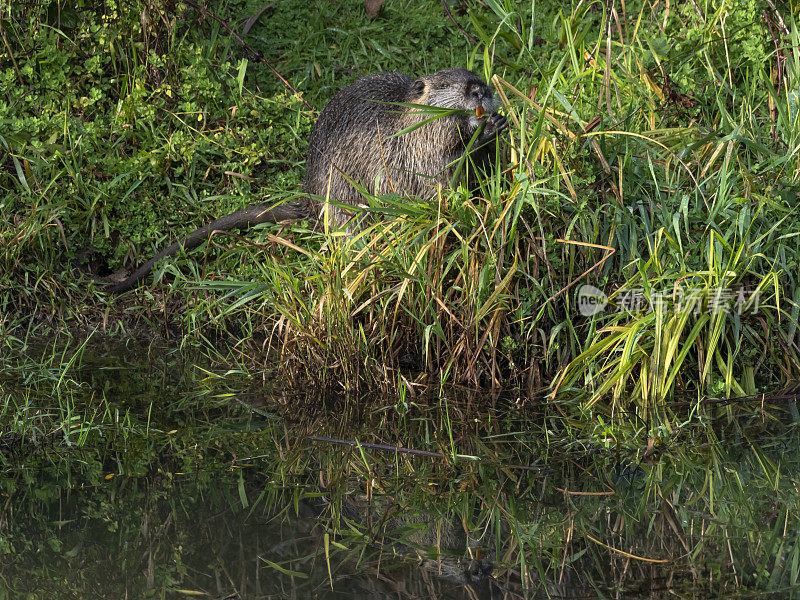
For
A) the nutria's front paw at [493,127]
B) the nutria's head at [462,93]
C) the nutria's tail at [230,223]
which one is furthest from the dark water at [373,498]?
the nutria's head at [462,93]

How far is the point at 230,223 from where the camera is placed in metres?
4.35

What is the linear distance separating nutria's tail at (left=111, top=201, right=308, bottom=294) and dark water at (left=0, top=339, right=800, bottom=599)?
0.86 m

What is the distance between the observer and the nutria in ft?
12.9

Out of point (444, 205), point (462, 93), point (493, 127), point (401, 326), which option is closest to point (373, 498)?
point (401, 326)

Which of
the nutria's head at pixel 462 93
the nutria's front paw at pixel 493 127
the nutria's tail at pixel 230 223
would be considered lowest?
the nutria's tail at pixel 230 223

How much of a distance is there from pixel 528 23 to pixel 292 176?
1.67m

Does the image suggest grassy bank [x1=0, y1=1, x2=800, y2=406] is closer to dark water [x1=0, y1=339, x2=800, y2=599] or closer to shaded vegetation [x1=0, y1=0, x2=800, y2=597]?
shaded vegetation [x1=0, y1=0, x2=800, y2=597]

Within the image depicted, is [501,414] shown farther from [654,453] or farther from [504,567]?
[504,567]

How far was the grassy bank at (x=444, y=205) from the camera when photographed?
3.34m

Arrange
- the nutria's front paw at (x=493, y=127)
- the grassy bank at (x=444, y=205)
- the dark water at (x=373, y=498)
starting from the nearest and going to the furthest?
the dark water at (x=373, y=498) < the grassy bank at (x=444, y=205) < the nutria's front paw at (x=493, y=127)

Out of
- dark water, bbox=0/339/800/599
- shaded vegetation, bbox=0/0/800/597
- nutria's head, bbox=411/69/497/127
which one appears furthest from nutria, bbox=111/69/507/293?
dark water, bbox=0/339/800/599

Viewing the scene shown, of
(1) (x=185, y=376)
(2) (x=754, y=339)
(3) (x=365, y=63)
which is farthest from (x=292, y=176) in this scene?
(2) (x=754, y=339)

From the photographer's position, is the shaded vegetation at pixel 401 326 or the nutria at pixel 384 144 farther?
the nutria at pixel 384 144

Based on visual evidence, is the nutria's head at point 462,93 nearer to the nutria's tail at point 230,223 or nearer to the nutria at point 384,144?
the nutria at point 384,144
